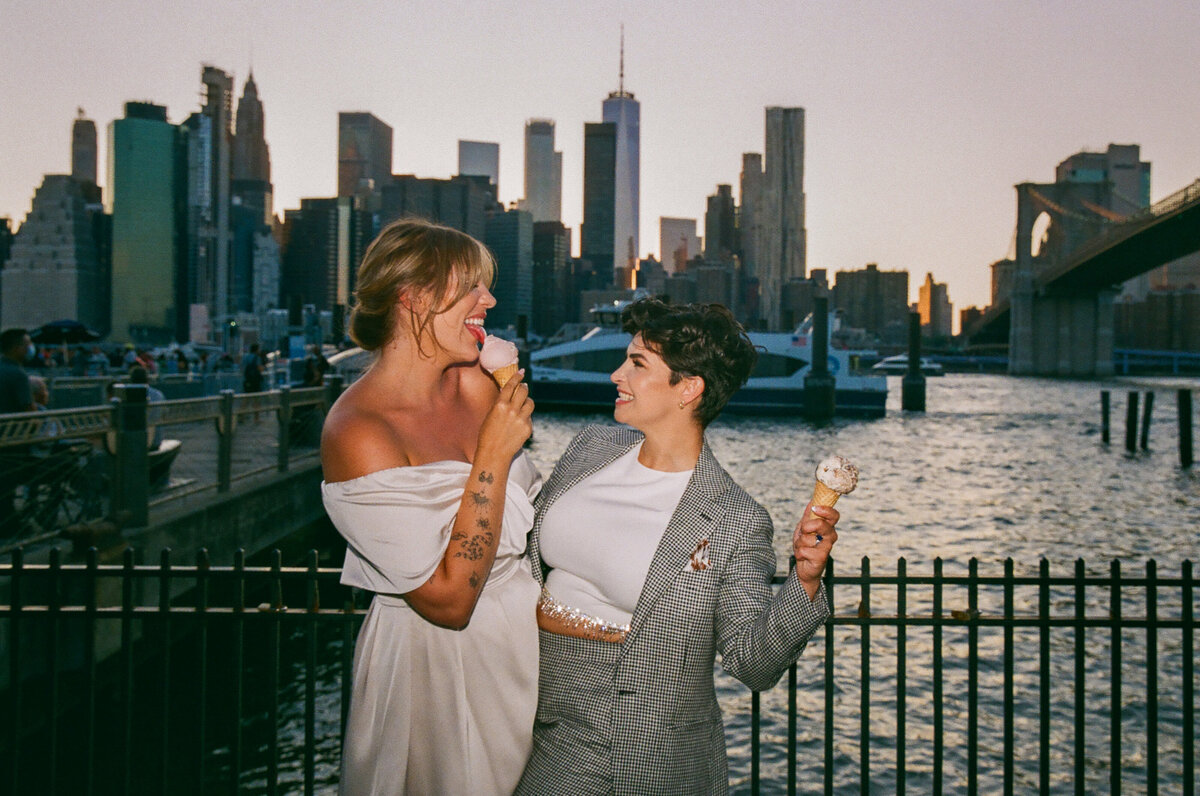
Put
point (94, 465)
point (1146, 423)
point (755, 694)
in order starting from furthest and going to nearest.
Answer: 1. point (1146, 423)
2. point (94, 465)
3. point (755, 694)

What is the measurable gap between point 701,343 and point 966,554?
1271 centimetres

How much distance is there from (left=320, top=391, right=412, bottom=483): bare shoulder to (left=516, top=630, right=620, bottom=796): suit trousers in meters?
0.56

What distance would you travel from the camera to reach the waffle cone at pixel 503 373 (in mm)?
2174

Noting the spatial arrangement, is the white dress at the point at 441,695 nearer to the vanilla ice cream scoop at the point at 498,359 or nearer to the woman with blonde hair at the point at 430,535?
the woman with blonde hair at the point at 430,535

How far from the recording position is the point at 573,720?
2.18 meters

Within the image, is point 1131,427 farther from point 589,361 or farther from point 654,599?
point 654,599

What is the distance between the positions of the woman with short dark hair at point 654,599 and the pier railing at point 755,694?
870 mm

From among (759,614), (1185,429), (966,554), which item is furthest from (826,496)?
(1185,429)

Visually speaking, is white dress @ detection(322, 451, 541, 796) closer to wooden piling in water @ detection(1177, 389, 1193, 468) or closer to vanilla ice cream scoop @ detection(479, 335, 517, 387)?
vanilla ice cream scoop @ detection(479, 335, 517, 387)

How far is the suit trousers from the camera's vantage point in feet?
6.97

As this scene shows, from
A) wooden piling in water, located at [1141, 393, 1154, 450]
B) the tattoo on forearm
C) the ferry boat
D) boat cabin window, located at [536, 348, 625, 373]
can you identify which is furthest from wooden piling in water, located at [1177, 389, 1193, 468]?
the tattoo on forearm

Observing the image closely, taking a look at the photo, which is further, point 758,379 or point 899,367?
point 899,367

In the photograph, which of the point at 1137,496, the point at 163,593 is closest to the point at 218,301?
the point at 1137,496

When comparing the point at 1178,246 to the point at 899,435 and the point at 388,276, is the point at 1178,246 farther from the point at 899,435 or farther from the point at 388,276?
the point at 388,276
